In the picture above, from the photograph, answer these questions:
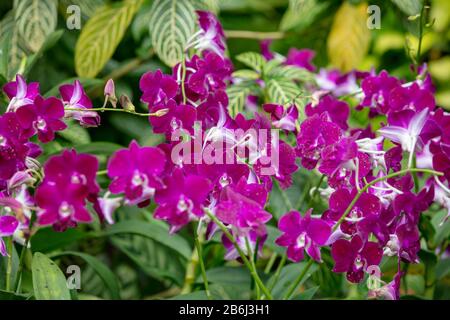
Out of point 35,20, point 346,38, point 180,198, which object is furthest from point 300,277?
point 346,38

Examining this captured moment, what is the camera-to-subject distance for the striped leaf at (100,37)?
1.56 meters

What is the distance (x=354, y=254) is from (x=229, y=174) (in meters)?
0.18

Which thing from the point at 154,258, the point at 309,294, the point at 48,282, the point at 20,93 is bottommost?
the point at 154,258

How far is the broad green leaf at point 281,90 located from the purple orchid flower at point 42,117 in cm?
56

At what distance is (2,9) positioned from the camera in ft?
6.53

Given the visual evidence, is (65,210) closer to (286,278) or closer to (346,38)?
(286,278)

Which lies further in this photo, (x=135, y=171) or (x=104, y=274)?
(x=104, y=274)

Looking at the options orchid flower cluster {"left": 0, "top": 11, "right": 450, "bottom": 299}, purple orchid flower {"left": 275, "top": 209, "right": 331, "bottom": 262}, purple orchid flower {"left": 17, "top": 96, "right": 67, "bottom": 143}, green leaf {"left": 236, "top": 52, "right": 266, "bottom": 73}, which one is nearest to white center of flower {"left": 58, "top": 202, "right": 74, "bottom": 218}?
orchid flower cluster {"left": 0, "top": 11, "right": 450, "bottom": 299}

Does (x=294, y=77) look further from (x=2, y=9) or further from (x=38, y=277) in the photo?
(x=2, y=9)

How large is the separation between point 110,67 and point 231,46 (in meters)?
0.49

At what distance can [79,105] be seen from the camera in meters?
0.93

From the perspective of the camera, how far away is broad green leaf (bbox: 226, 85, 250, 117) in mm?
1357

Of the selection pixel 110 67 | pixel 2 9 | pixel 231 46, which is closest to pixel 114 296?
pixel 110 67

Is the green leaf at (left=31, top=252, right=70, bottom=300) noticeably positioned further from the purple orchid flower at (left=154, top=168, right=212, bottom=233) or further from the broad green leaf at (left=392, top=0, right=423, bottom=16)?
the broad green leaf at (left=392, top=0, right=423, bottom=16)
